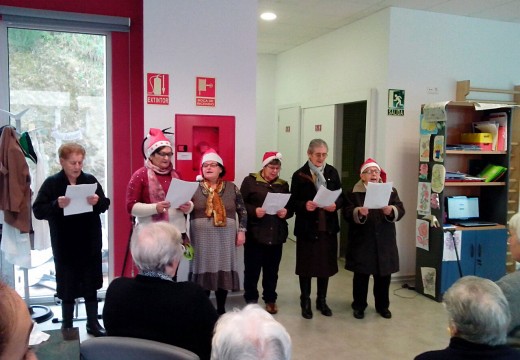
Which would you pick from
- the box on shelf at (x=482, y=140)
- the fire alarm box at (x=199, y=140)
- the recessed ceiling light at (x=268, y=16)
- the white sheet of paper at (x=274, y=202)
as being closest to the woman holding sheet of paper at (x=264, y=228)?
the white sheet of paper at (x=274, y=202)

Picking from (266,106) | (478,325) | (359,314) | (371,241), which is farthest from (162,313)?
(266,106)

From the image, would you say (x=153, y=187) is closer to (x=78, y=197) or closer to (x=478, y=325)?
(x=78, y=197)

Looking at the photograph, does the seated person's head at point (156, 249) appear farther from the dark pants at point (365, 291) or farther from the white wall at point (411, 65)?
the white wall at point (411, 65)

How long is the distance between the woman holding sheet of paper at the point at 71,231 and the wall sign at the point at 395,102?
301cm

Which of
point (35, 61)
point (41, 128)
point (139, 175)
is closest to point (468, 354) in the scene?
point (139, 175)

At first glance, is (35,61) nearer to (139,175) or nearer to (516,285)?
(139,175)

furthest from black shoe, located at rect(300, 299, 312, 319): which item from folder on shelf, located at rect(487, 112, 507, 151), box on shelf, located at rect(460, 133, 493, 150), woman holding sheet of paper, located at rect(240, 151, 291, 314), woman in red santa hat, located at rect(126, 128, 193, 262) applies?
folder on shelf, located at rect(487, 112, 507, 151)

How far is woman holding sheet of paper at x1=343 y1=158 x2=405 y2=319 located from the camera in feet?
12.1

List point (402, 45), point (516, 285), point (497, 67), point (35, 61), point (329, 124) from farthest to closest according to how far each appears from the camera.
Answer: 1. point (329, 124)
2. point (497, 67)
3. point (402, 45)
4. point (35, 61)
5. point (516, 285)

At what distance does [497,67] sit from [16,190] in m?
4.96

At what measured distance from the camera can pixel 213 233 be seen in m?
3.44

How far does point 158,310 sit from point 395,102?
12.2ft

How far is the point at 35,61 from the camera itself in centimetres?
383

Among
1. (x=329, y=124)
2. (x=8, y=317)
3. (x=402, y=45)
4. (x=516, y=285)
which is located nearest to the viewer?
(x=8, y=317)
